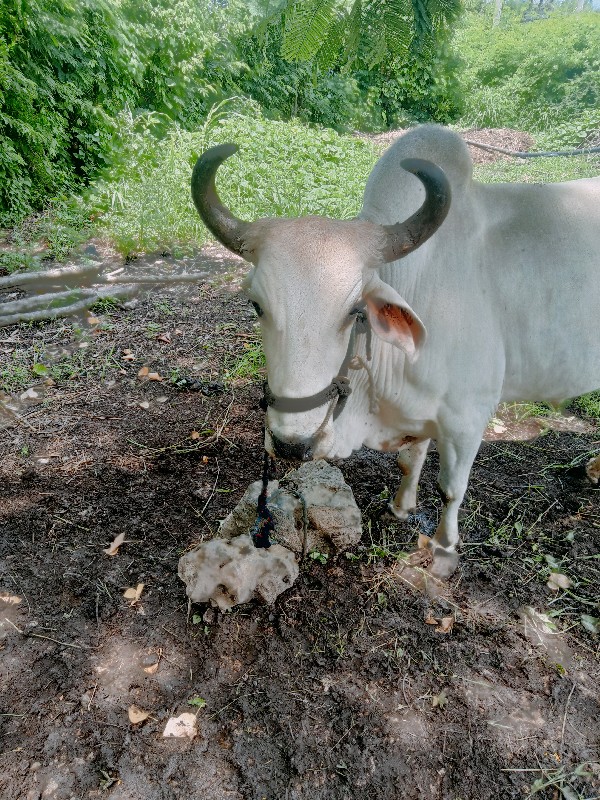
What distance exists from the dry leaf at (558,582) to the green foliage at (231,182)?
190 inches

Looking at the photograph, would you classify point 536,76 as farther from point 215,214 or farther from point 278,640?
point 278,640

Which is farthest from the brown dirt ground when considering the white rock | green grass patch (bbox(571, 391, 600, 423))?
green grass patch (bbox(571, 391, 600, 423))

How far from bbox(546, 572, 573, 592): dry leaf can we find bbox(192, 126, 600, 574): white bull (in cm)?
50

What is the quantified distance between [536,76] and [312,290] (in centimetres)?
1909

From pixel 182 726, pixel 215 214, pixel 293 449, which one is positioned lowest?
pixel 182 726

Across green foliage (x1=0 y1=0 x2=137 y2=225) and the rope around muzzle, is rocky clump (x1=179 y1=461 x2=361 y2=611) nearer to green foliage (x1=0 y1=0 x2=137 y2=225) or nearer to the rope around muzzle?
the rope around muzzle

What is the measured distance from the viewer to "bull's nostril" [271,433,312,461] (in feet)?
6.63

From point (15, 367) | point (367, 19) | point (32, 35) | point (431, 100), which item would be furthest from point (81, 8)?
point (431, 100)

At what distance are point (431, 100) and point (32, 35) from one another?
12245mm

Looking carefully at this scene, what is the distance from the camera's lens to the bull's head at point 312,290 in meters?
1.90

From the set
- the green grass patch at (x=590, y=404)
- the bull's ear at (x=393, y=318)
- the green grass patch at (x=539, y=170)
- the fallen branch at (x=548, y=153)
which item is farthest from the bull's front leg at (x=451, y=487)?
the fallen branch at (x=548, y=153)

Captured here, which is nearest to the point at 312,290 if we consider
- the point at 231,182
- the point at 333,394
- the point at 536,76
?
the point at 333,394

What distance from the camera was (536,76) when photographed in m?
17.1

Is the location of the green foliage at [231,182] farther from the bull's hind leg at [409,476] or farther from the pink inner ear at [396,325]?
the pink inner ear at [396,325]
